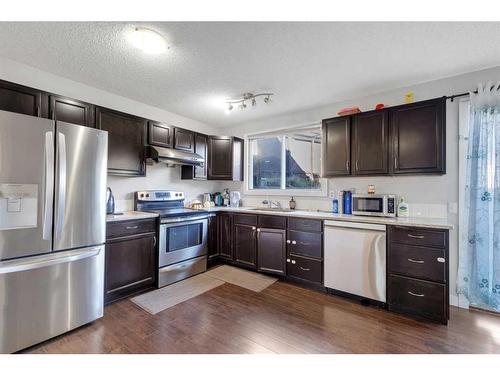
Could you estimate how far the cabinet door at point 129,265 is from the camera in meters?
2.44

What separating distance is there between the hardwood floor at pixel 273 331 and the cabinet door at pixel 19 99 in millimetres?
2075

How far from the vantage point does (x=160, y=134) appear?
3301mm

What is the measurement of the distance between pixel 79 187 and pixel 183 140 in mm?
1862

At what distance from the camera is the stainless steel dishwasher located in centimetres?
241

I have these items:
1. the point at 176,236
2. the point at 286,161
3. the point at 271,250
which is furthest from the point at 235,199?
the point at 176,236

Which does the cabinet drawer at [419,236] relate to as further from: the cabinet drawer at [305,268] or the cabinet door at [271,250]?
the cabinet door at [271,250]

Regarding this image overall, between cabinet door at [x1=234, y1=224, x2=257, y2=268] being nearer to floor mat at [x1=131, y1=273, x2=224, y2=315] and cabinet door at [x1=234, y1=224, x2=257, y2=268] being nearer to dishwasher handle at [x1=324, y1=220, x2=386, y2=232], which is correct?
floor mat at [x1=131, y1=273, x2=224, y2=315]

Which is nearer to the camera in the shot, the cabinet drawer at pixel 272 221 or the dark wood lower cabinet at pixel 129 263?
the dark wood lower cabinet at pixel 129 263

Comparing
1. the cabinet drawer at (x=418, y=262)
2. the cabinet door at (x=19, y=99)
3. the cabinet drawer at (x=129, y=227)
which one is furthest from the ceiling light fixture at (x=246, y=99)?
the cabinet drawer at (x=418, y=262)

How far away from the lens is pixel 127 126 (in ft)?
9.58

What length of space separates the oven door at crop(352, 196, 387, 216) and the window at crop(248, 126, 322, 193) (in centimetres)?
68

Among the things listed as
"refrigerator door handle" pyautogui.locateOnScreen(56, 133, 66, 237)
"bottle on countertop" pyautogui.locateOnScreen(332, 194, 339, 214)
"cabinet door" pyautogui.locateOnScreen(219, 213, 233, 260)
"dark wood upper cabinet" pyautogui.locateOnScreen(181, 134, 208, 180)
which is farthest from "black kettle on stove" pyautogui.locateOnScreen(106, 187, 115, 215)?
"bottle on countertop" pyautogui.locateOnScreen(332, 194, 339, 214)
